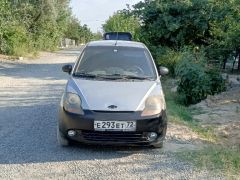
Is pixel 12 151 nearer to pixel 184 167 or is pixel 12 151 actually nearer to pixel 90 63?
pixel 90 63

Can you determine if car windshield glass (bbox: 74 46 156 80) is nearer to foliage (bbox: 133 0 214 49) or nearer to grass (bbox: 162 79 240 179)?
grass (bbox: 162 79 240 179)

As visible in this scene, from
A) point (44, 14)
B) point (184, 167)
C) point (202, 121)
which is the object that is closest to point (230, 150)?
point (184, 167)

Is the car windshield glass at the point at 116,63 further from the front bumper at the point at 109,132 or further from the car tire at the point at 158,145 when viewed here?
the car tire at the point at 158,145

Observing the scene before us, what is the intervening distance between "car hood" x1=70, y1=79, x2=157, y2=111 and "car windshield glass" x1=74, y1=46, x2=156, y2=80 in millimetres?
345

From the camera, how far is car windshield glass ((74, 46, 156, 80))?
263 inches

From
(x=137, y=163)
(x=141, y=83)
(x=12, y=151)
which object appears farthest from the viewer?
(x=141, y=83)

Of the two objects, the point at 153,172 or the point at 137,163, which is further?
the point at 137,163

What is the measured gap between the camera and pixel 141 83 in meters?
6.30

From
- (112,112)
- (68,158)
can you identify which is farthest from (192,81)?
(68,158)

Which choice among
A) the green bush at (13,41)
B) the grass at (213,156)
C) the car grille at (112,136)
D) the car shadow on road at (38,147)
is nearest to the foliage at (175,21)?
the grass at (213,156)

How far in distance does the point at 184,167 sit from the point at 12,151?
261 cm

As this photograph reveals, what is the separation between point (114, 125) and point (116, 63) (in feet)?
5.39

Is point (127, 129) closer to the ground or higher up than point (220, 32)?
closer to the ground

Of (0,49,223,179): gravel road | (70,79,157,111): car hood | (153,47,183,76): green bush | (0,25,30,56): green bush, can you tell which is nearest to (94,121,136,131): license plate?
(70,79,157,111): car hood
